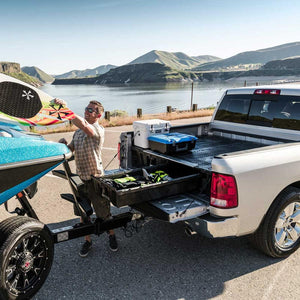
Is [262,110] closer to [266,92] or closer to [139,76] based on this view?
[266,92]

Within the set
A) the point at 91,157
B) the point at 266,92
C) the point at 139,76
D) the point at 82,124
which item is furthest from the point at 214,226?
the point at 139,76

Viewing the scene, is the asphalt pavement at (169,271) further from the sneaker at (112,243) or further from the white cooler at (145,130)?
the white cooler at (145,130)

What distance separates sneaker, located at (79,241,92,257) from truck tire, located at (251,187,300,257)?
78.1 inches

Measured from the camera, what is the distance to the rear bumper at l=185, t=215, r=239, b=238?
3.08 m

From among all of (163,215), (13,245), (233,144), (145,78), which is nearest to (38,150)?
(13,245)

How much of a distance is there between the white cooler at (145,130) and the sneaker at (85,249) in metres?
1.56

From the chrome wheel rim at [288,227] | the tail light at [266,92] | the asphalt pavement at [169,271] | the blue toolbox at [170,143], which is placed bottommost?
the asphalt pavement at [169,271]

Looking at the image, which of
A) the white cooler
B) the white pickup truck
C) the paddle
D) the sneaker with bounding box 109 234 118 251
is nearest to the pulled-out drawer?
the white pickup truck

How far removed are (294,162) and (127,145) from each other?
232cm

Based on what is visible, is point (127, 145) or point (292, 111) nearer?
point (292, 111)

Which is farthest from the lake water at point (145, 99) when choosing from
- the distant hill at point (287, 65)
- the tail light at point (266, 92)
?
the distant hill at point (287, 65)

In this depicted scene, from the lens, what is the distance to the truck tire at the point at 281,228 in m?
3.48

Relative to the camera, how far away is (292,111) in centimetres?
437

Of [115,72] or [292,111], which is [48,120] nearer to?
[292,111]
